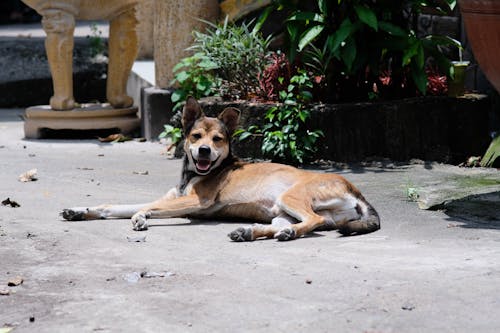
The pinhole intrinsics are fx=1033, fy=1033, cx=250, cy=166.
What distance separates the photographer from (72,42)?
404 inches

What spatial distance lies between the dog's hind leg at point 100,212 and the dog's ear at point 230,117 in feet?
2.39

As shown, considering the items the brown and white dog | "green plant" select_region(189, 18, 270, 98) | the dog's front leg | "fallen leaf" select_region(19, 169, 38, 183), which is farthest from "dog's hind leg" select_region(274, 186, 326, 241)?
"green plant" select_region(189, 18, 270, 98)

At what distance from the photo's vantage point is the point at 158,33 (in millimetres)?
10188

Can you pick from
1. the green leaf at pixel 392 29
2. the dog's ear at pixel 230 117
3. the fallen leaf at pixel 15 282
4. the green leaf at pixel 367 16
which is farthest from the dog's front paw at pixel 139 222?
the green leaf at pixel 392 29

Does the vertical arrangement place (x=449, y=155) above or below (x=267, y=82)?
below

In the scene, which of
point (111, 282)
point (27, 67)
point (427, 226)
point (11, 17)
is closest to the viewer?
point (111, 282)

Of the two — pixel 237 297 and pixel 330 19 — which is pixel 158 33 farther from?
pixel 237 297

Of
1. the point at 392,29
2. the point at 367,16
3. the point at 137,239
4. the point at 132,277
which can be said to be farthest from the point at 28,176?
the point at 132,277

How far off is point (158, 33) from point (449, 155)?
329 centimetres

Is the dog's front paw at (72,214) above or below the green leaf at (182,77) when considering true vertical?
below

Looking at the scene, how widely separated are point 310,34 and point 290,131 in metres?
0.79

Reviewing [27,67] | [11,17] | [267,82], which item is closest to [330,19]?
[267,82]

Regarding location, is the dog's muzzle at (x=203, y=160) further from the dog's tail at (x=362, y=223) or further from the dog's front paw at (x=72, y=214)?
the dog's tail at (x=362, y=223)

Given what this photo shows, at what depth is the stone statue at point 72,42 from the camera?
998 centimetres
